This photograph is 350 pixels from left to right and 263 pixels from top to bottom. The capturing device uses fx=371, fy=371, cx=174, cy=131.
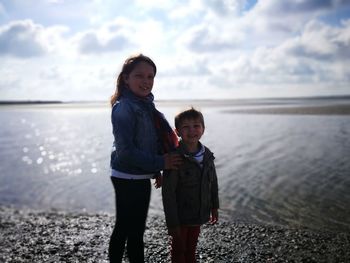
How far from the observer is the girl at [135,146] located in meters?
4.18

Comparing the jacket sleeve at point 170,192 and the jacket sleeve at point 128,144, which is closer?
the jacket sleeve at point 128,144

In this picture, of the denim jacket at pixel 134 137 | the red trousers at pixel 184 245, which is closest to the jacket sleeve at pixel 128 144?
the denim jacket at pixel 134 137

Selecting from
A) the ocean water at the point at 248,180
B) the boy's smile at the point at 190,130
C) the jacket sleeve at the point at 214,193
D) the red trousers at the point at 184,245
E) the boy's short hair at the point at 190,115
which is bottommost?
the ocean water at the point at 248,180

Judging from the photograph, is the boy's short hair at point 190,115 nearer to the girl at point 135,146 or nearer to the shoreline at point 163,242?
the girl at point 135,146

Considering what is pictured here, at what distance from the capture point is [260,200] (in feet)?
37.1

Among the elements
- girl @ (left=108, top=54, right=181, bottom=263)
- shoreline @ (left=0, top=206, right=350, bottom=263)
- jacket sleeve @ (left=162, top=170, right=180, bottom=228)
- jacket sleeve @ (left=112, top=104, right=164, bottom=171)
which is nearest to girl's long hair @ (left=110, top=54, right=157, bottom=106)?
girl @ (left=108, top=54, right=181, bottom=263)

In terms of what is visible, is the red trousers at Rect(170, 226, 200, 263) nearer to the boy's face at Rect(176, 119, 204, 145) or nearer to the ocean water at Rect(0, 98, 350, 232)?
the boy's face at Rect(176, 119, 204, 145)

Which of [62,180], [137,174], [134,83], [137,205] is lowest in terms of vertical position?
[62,180]

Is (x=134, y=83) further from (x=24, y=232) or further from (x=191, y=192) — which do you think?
(x=24, y=232)

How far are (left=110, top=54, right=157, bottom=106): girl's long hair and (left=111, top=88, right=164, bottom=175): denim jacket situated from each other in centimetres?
10

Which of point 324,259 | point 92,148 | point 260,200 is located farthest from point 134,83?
point 92,148

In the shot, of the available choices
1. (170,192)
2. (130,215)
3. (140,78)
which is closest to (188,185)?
(170,192)

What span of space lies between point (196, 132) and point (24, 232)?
20.7ft

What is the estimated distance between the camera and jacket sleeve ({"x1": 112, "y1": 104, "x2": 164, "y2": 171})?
4.14 metres
